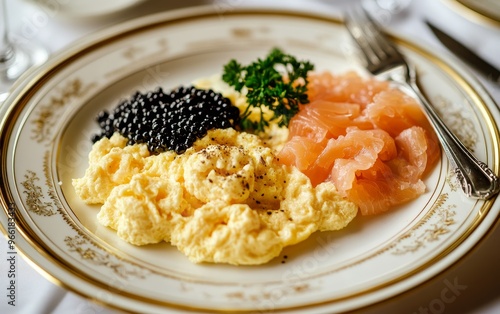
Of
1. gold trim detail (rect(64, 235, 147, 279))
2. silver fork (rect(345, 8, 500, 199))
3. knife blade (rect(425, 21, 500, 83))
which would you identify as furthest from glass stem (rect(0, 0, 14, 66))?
knife blade (rect(425, 21, 500, 83))

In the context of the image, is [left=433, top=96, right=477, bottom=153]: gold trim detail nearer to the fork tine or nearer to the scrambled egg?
the fork tine

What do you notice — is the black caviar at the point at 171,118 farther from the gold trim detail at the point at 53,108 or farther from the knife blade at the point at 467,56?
the knife blade at the point at 467,56

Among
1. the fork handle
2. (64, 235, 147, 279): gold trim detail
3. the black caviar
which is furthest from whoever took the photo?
the black caviar

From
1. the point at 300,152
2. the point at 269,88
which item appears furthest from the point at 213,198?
the point at 269,88

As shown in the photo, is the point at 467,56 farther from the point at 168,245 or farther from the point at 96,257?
the point at 96,257

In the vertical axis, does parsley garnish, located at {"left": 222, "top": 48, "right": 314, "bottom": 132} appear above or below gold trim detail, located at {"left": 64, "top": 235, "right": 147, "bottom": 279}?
above

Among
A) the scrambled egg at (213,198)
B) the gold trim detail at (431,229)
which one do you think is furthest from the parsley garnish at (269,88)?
the gold trim detail at (431,229)
